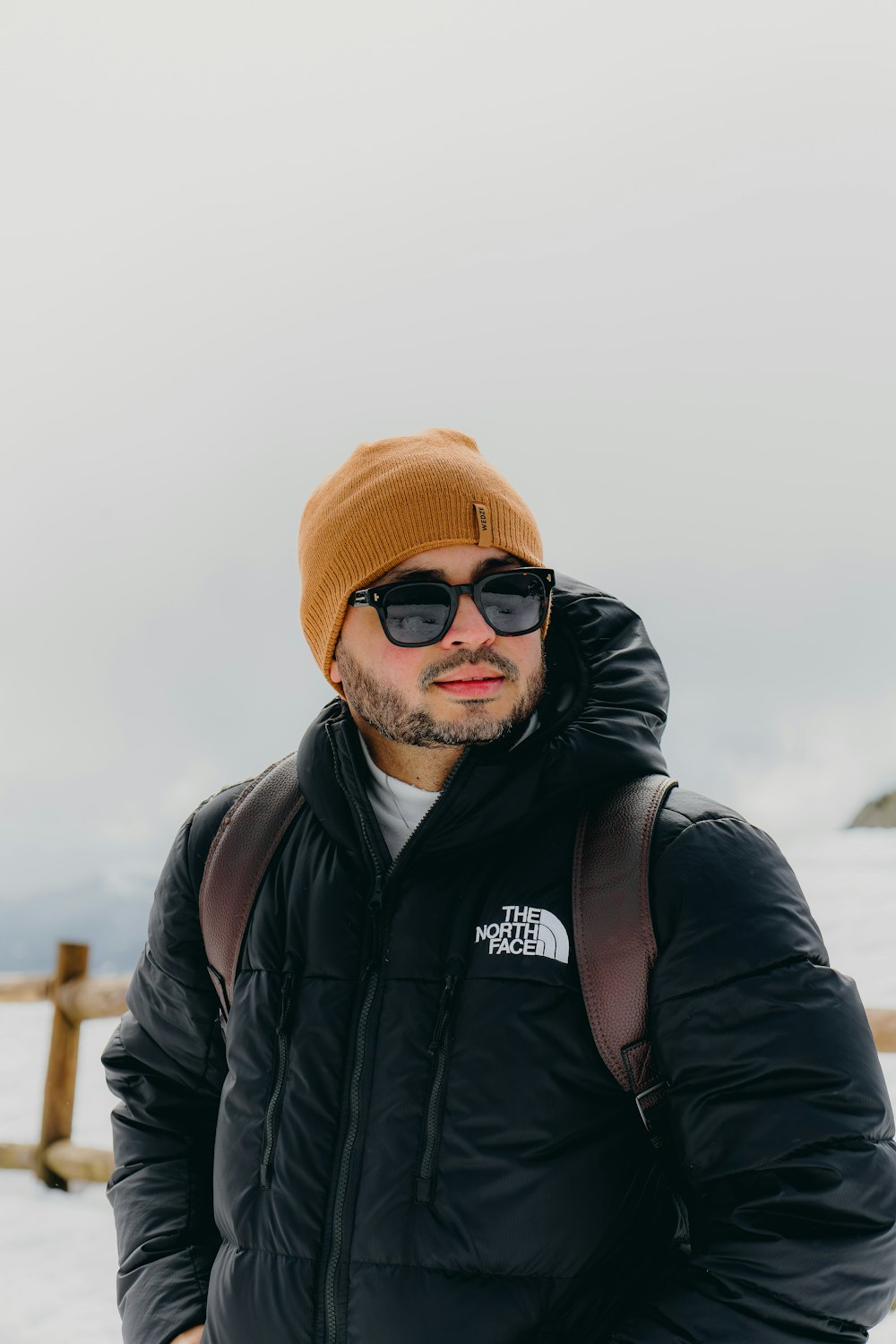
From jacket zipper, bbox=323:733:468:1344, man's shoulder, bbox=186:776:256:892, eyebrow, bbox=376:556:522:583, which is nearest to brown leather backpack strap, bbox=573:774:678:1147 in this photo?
jacket zipper, bbox=323:733:468:1344

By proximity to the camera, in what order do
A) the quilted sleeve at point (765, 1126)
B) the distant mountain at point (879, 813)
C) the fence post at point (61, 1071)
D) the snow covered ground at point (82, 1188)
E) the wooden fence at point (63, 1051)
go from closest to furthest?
the quilted sleeve at point (765, 1126) → the snow covered ground at point (82, 1188) → the wooden fence at point (63, 1051) → the fence post at point (61, 1071) → the distant mountain at point (879, 813)

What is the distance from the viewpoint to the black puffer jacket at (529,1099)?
142 cm

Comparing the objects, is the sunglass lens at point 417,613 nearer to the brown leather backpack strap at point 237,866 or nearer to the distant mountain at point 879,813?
the brown leather backpack strap at point 237,866

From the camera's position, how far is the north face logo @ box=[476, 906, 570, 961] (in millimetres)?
1621

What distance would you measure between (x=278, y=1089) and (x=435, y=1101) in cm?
28

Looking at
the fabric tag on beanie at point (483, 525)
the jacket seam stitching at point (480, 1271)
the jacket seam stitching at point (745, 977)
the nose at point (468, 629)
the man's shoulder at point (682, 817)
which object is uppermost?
the fabric tag on beanie at point (483, 525)

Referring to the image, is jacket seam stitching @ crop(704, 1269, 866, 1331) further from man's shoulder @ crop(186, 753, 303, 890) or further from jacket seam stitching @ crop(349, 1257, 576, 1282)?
man's shoulder @ crop(186, 753, 303, 890)

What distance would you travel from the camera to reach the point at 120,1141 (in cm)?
213

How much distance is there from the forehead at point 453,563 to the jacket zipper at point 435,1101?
0.76 meters

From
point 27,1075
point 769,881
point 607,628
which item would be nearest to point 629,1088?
point 769,881

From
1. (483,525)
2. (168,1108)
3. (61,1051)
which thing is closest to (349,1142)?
(168,1108)

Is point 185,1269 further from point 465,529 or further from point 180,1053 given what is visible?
point 465,529

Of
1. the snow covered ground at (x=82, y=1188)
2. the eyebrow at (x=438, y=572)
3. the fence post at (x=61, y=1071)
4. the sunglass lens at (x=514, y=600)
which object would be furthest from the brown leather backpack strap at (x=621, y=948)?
the fence post at (x=61, y=1071)

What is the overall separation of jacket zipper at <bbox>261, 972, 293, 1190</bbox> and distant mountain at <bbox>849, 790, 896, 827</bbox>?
17.7 metres
